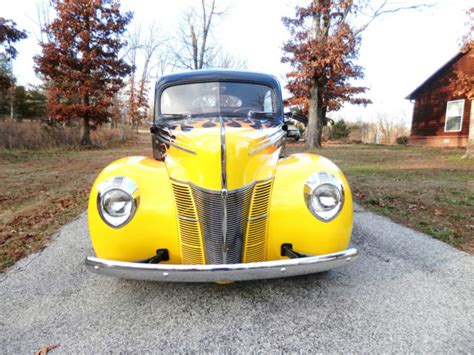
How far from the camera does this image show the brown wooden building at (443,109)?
1742 cm

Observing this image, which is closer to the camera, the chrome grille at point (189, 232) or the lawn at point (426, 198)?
the chrome grille at point (189, 232)

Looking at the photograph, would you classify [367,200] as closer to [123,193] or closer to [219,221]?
[219,221]

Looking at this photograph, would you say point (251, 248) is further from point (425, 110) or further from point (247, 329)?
point (425, 110)

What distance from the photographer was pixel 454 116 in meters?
18.0

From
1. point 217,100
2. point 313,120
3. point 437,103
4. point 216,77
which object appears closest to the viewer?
point 217,100

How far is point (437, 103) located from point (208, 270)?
22.1 metres

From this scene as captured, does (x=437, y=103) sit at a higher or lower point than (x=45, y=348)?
higher

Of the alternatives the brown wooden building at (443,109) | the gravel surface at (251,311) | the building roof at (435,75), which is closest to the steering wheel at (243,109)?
the gravel surface at (251,311)

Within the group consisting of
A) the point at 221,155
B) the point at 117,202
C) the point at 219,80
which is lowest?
the point at 117,202

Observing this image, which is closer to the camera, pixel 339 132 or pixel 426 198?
pixel 426 198

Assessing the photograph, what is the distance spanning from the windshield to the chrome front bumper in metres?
1.89

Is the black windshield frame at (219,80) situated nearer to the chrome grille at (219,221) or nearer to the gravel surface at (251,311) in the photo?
the chrome grille at (219,221)

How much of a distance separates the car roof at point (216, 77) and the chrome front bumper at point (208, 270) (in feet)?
7.79

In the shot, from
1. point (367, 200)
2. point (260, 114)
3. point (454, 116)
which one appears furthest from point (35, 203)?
point (454, 116)
